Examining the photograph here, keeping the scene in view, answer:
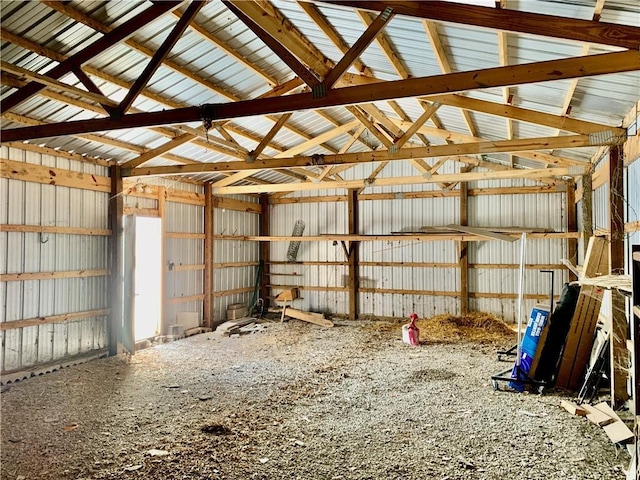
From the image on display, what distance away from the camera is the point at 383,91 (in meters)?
3.27

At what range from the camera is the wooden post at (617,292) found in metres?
4.21

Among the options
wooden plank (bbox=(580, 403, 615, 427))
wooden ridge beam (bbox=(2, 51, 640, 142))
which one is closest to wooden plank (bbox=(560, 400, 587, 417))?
wooden plank (bbox=(580, 403, 615, 427))

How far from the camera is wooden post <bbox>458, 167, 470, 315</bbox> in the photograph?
890 centimetres

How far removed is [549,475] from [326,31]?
166 inches

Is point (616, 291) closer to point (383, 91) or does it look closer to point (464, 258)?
point (383, 91)

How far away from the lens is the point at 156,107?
18.3 ft

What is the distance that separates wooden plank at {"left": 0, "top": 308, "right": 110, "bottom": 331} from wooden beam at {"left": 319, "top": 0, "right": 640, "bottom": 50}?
532cm

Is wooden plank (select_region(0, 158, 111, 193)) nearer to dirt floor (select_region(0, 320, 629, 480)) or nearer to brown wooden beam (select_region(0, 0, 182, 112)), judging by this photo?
brown wooden beam (select_region(0, 0, 182, 112))

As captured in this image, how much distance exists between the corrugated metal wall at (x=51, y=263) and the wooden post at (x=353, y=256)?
509 cm

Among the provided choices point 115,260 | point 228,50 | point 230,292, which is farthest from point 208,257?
point 228,50

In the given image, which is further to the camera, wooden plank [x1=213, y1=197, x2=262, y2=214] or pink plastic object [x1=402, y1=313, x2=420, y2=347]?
wooden plank [x1=213, y1=197, x2=262, y2=214]

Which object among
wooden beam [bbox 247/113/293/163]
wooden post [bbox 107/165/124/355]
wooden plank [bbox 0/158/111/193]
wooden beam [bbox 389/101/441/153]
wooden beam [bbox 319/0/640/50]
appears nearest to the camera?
wooden beam [bbox 319/0/640/50]

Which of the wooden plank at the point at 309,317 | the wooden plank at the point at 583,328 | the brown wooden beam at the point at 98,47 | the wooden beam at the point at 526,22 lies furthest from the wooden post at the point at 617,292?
the wooden plank at the point at 309,317

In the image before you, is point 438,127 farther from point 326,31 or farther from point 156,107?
point 156,107
